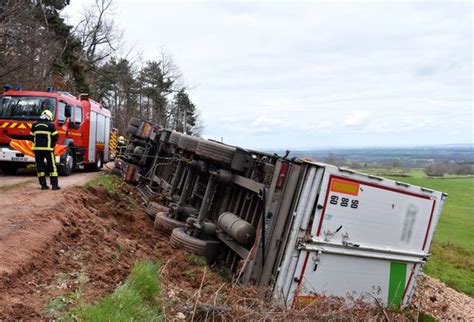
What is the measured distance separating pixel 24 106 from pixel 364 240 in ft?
33.2

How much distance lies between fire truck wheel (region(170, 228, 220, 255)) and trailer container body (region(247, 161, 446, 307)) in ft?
3.83

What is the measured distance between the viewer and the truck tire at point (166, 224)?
278 inches

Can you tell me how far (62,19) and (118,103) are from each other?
16009 millimetres

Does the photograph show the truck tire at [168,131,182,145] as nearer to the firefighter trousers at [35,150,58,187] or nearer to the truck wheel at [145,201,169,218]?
the truck wheel at [145,201,169,218]

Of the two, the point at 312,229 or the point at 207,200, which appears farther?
the point at 207,200

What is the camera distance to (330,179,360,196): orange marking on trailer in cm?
468

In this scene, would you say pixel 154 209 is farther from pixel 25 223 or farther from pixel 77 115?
pixel 77 115

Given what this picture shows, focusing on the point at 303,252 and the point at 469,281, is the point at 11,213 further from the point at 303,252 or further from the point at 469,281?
the point at 469,281

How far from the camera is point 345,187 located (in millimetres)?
4754

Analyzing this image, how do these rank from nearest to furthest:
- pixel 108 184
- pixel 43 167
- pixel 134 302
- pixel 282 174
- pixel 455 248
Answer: pixel 134 302, pixel 282 174, pixel 43 167, pixel 108 184, pixel 455 248

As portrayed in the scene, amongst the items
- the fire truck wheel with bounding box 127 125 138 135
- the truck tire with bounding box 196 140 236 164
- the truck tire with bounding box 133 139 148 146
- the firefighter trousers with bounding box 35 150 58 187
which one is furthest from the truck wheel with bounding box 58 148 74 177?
the truck tire with bounding box 196 140 236 164

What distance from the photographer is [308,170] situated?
15.1ft

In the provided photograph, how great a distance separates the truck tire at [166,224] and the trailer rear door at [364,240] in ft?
9.31

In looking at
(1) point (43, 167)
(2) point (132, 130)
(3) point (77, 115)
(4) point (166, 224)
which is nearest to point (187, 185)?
(4) point (166, 224)
